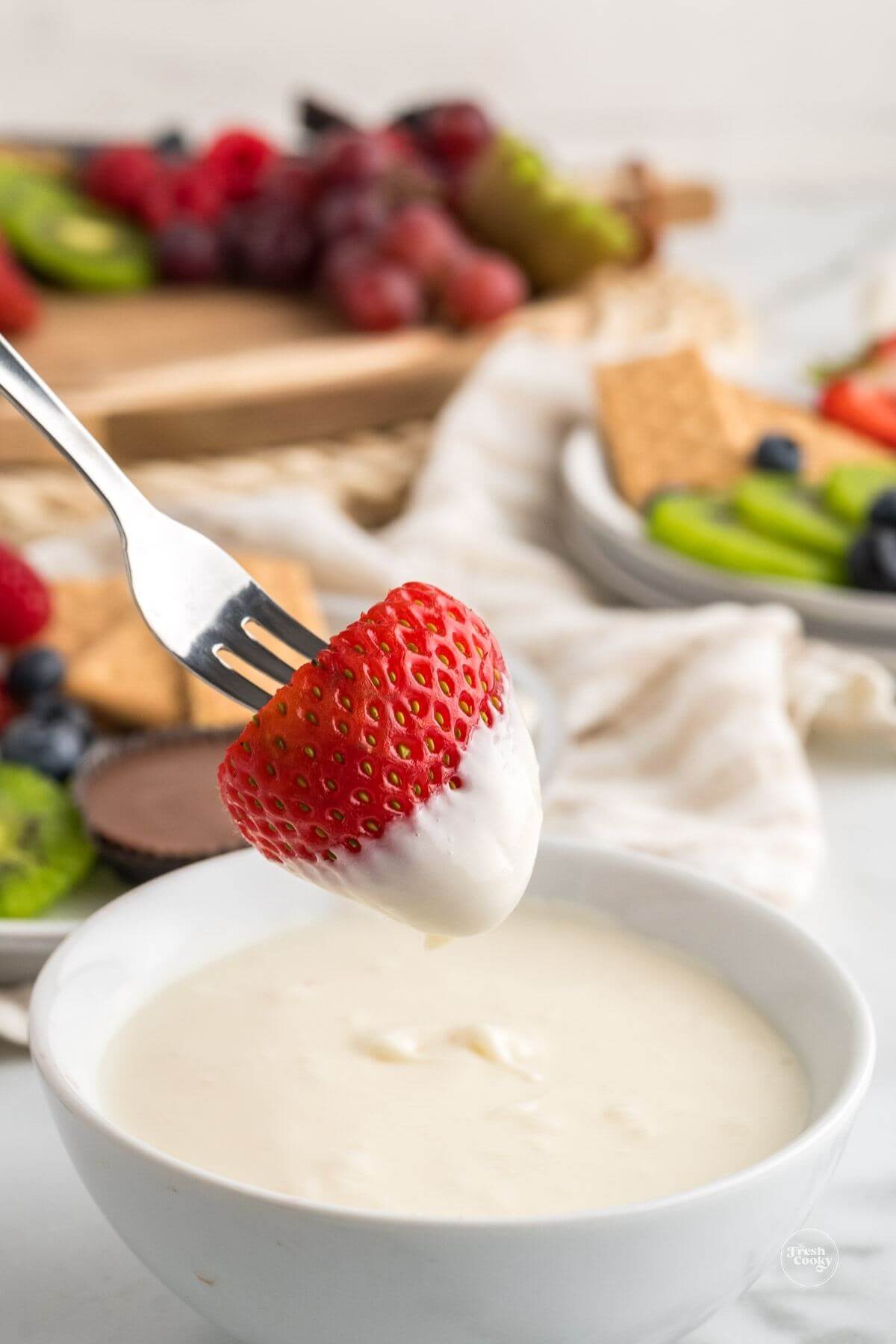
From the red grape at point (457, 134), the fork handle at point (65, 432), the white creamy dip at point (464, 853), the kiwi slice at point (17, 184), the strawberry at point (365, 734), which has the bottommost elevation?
the kiwi slice at point (17, 184)

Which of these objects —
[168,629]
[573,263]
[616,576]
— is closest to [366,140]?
[573,263]

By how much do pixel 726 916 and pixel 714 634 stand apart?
66 centimetres

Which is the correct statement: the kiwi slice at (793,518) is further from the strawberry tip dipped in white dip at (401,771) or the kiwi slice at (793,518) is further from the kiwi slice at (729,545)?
the strawberry tip dipped in white dip at (401,771)

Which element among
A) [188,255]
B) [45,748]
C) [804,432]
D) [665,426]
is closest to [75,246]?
[188,255]

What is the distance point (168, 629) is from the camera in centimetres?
88

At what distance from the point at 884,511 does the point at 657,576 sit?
0.79ft

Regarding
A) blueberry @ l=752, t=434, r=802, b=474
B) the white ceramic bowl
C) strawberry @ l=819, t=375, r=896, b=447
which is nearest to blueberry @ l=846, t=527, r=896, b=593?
blueberry @ l=752, t=434, r=802, b=474

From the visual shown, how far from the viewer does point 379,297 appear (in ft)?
7.29

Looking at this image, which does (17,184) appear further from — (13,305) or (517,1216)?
(517,1216)

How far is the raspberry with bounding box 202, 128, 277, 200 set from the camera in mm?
2721

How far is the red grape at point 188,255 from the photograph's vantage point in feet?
7.96

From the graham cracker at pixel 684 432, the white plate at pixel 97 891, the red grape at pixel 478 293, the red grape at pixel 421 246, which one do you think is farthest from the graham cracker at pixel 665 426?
the white plate at pixel 97 891

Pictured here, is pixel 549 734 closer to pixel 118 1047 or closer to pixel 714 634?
pixel 714 634

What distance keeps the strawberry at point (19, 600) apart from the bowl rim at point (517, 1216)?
0.59 meters
